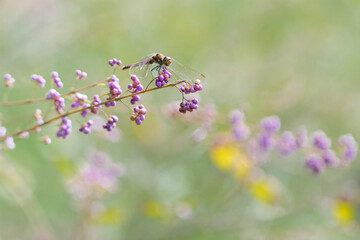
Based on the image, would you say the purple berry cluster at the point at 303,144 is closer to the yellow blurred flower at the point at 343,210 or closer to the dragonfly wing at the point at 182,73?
the yellow blurred flower at the point at 343,210

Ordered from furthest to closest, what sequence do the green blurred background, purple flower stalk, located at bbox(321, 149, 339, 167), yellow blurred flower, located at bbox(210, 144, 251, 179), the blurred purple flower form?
1. the green blurred background
2. yellow blurred flower, located at bbox(210, 144, 251, 179)
3. the blurred purple flower
4. purple flower stalk, located at bbox(321, 149, 339, 167)

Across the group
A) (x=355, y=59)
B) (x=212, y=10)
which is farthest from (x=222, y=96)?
(x=355, y=59)

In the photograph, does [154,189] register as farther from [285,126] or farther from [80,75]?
[80,75]

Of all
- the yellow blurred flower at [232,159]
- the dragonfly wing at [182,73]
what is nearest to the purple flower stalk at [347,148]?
the yellow blurred flower at [232,159]

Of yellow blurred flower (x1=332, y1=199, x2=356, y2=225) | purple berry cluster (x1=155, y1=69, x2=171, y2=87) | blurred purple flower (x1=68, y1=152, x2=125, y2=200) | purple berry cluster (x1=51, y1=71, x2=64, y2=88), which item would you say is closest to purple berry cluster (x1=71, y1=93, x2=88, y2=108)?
purple berry cluster (x1=51, y1=71, x2=64, y2=88)

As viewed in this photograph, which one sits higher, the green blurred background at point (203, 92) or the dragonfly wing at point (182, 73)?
the green blurred background at point (203, 92)

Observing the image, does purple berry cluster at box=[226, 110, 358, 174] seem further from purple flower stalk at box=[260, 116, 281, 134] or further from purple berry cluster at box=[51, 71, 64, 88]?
purple berry cluster at box=[51, 71, 64, 88]
